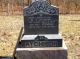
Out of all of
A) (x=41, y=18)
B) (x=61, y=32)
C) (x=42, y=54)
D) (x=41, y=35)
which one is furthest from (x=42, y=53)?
(x=61, y=32)

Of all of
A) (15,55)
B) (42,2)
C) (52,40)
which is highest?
(42,2)

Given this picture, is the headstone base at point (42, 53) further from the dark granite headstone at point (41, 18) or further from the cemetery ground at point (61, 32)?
the cemetery ground at point (61, 32)

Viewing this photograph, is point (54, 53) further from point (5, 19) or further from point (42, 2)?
point (5, 19)

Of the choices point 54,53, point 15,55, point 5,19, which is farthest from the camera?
point 5,19

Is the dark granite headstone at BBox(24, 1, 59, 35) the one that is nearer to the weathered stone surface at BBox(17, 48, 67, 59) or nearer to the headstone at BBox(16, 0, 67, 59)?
the headstone at BBox(16, 0, 67, 59)

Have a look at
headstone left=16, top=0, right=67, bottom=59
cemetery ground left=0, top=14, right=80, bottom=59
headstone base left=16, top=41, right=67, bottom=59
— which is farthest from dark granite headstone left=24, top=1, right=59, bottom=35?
cemetery ground left=0, top=14, right=80, bottom=59

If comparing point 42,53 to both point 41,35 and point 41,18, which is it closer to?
point 41,35

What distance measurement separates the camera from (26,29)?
6.45 metres

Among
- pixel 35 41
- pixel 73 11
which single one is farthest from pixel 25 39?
pixel 73 11

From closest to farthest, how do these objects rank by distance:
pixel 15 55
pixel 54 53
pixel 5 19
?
pixel 54 53 < pixel 15 55 < pixel 5 19

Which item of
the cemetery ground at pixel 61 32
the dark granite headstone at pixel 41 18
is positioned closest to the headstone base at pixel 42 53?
the dark granite headstone at pixel 41 18

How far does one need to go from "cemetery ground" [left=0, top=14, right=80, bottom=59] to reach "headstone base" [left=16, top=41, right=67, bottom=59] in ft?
4.26

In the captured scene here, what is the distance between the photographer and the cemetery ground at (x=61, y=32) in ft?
26.1

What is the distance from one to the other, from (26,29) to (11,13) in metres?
6.83
